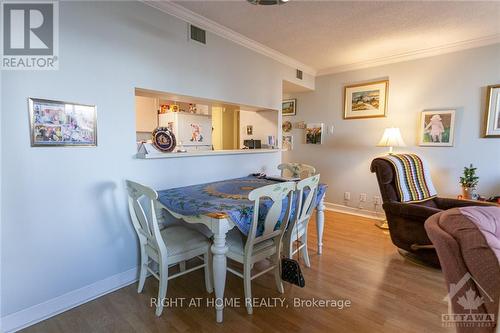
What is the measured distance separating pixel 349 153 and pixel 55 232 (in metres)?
3.74

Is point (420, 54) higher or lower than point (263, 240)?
higher

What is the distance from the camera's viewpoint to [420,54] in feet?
10.8

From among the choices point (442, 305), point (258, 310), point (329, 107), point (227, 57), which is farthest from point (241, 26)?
point (442, 305)

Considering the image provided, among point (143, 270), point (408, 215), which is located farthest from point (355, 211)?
point (143, 270)

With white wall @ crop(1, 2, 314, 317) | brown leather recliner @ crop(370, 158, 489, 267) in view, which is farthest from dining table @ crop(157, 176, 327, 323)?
brown leather recliner @ crop(370, 158, 489, 267)

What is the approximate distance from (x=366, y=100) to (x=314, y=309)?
3096mm

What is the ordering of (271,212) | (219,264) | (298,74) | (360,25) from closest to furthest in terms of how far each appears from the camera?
(219,264) → (271,212) → (360,25) → (298,74)

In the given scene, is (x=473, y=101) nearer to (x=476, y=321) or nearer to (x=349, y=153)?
(x=349, y=153)

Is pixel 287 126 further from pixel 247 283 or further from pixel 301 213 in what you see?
pixel 247 283

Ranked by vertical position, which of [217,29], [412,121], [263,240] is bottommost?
[263,240]

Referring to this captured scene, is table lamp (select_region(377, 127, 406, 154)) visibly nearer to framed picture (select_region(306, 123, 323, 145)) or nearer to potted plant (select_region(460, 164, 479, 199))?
potted plant (select_region(460, 164, 479, 199))

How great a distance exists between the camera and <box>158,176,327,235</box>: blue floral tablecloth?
165 centimetres

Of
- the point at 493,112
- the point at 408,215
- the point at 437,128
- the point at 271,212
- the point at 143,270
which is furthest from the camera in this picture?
the point at 437,128

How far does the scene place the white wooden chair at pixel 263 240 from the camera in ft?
5.33
